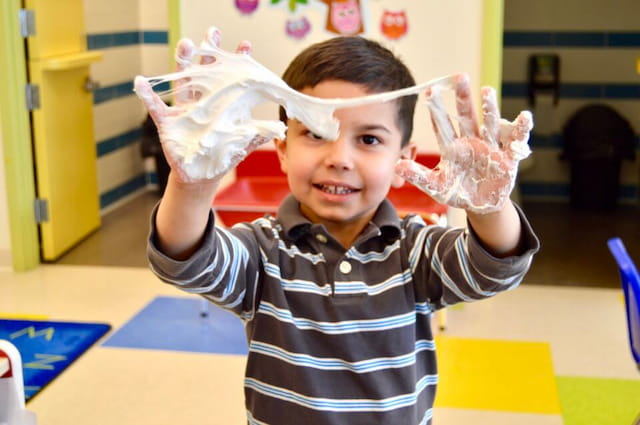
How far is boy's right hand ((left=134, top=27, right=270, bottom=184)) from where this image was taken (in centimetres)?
88

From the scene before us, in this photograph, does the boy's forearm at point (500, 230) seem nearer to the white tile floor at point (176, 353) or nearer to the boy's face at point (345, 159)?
the boy's face at point (345, 159)

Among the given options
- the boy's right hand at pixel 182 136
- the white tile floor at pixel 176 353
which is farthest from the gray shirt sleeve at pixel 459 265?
the white tile floor at pixel 176 353

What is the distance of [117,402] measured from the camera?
2.43m

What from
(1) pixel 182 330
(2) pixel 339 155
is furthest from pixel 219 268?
(1) pixel 182 330

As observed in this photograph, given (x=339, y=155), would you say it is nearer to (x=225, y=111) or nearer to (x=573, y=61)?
(x=225, y=111)

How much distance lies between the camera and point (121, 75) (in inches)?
191

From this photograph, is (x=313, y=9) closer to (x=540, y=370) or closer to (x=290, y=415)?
(x=540, y=370)

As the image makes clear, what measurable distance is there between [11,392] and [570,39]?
411 centimetres

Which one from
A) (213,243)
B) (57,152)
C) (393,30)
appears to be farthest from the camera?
(57,152)

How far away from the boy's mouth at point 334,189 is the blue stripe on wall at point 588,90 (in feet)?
13.3

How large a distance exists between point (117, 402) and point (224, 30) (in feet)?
4.90

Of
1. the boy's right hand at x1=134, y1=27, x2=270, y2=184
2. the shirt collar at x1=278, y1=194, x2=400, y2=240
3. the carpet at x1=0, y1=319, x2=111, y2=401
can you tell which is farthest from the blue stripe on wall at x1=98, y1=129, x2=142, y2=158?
the boy's right hand at x1=134, y1=27, x2=270, y2=184

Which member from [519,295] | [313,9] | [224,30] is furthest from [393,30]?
[519,295]

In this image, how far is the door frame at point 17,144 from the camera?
3.52 meters
